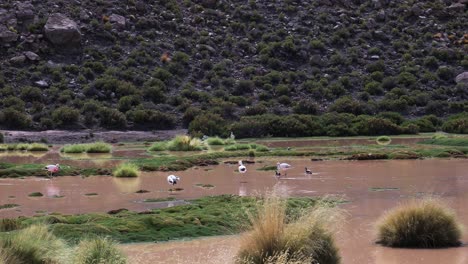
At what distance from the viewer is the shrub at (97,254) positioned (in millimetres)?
10805

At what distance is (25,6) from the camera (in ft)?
217

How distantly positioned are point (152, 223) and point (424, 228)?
19.9 feet

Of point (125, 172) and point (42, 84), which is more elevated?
point (42, 84)

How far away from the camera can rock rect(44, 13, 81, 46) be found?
205 feet

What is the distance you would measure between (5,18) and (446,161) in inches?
1789

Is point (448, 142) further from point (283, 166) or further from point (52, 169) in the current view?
point (52, 169)

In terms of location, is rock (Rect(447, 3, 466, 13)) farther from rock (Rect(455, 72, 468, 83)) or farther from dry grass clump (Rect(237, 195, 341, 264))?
dry grass clump (Rect(237, 195, 341, 264))

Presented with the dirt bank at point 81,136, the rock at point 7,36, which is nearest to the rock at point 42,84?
the rock at point 7,36

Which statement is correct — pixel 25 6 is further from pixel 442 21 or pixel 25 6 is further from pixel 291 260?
pixel 291 260

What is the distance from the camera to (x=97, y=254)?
10.9 m

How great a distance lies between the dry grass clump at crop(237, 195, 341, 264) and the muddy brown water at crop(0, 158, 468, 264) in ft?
3.50

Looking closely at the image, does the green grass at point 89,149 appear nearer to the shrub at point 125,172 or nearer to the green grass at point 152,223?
the shrub at point 125,172

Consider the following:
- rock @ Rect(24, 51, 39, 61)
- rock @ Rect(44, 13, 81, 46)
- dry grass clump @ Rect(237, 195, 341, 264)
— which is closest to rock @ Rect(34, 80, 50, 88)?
rock @ Rect(24, 51, 39, 61)

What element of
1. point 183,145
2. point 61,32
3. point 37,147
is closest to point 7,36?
point 61,32
